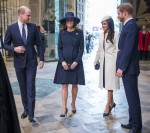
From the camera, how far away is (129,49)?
4.09 m

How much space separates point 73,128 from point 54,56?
1018 centimetres

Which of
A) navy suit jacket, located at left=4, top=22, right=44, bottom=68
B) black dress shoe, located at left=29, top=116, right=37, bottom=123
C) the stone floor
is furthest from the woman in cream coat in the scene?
black dress shoe, located at left=29, top=116, right=37, bottom=123

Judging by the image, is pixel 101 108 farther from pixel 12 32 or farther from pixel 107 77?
pixel 12 32

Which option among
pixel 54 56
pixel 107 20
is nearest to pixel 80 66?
pixel 107 20

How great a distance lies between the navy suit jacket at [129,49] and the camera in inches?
161

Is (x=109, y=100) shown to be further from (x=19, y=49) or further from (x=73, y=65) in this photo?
(x=19, y=49)

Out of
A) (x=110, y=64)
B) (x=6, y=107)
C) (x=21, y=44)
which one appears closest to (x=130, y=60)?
(x=110, y=64)

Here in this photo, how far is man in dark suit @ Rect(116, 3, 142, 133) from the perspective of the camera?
4.10 m

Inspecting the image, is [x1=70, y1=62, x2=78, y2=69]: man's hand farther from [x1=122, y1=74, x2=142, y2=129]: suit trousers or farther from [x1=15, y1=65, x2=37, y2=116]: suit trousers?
[x1=122, y1=74, x2=142, y2=129]: suit trousers

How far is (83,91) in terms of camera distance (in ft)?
24.7

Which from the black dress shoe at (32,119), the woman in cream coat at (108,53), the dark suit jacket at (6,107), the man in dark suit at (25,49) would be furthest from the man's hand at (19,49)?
the dark suit jacket at (6,107)

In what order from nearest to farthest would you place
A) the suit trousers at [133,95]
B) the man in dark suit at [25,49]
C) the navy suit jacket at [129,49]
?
the navy suit jacket at [129,49]
the suit trousers at [133,95]
the man in dark suit at [25,49]

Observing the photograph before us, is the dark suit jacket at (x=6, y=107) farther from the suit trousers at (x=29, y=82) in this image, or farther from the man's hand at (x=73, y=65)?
the man's hand at (x=73, y=65)

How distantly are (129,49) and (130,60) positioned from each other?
0.16 meters
